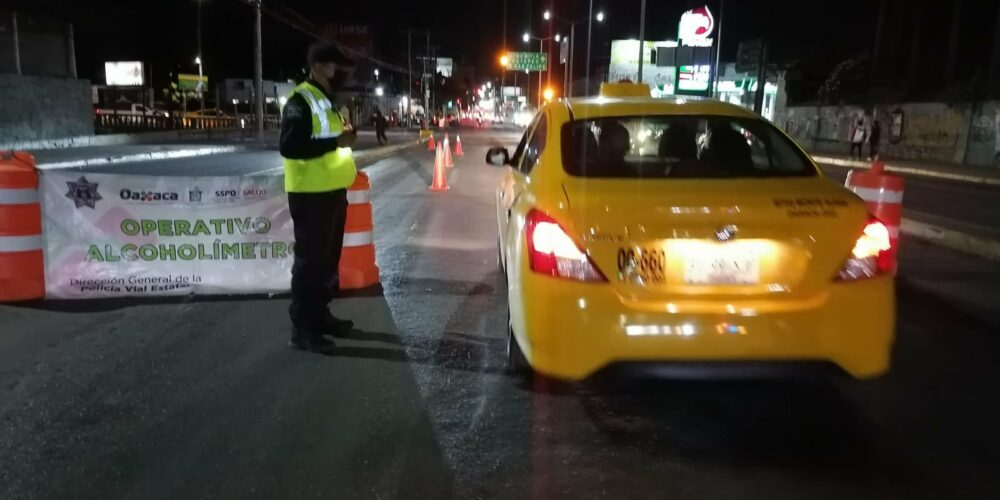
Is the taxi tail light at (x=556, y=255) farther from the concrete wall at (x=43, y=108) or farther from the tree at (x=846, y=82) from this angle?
the tree at (x=846, y=82)

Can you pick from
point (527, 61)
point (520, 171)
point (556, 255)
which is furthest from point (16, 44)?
point (527, 61)

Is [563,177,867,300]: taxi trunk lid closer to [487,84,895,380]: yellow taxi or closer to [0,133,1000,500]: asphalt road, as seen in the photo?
[487,84,895,380]: yellow taxi

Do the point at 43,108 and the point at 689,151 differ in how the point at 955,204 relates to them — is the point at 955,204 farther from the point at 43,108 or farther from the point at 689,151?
the point at 43,108

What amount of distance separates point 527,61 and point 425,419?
6628 cm

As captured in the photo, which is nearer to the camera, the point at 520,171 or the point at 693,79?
the point at 520,171

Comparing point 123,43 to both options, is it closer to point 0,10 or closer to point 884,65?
point 0,10

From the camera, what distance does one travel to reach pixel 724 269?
3859mm

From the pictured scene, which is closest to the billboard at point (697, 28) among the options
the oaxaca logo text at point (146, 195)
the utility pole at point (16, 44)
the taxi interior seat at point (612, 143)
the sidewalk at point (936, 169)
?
the sidewalk at point (936, 169)

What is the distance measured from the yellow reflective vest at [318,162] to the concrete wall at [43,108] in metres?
28.9


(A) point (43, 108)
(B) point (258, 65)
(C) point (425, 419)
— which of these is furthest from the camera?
(B) point (258, 65)

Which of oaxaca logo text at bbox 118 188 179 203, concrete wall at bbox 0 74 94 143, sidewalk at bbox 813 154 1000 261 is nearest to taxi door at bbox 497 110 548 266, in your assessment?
oaxaca logo text at bbox 118 188 179 203

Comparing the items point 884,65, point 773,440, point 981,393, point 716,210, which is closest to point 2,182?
point 716,210

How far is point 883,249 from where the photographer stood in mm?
4000

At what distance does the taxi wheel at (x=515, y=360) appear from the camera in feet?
15.4
